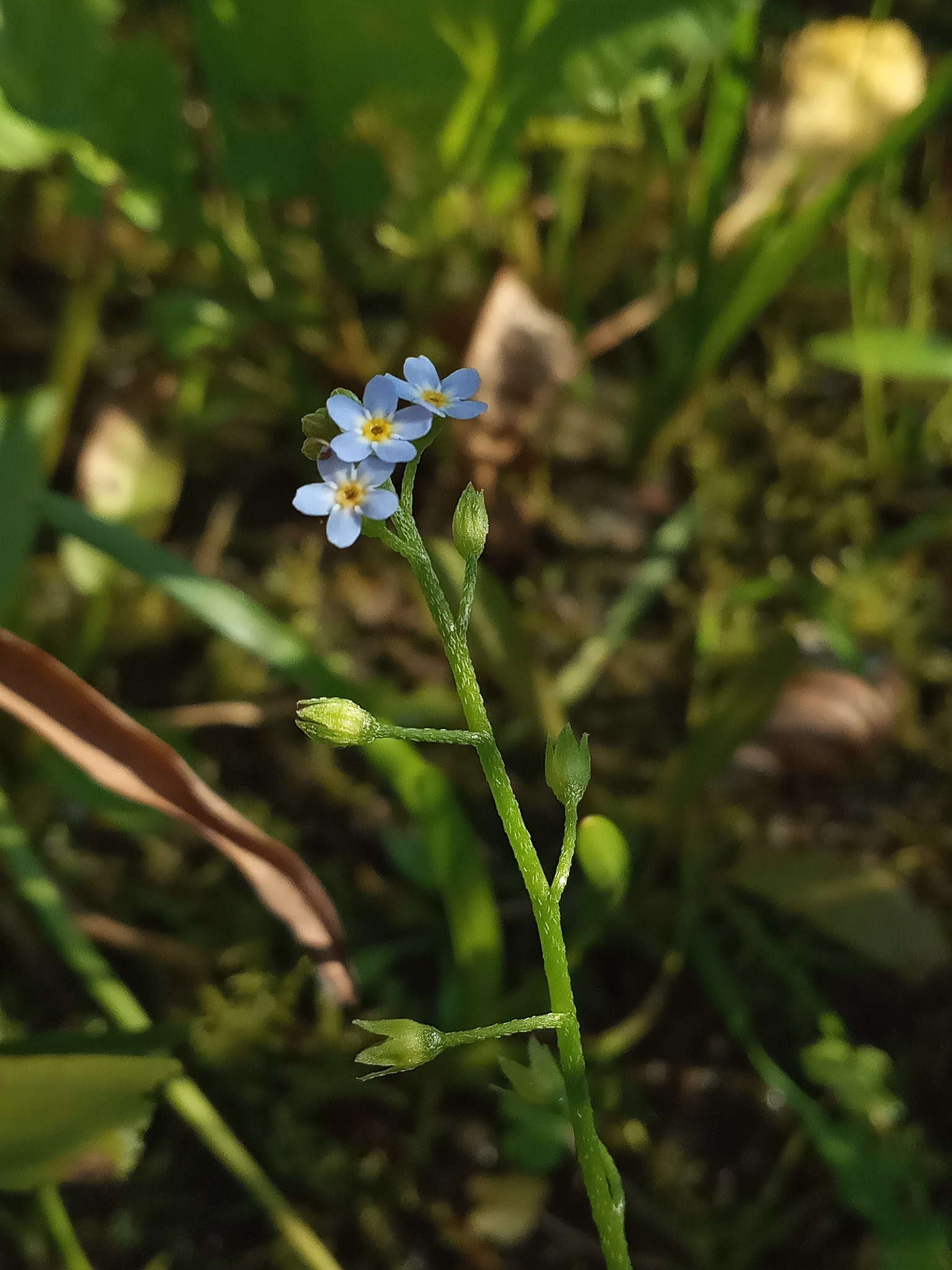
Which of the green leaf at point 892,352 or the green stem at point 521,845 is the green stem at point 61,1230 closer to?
the green stem at point 521,845

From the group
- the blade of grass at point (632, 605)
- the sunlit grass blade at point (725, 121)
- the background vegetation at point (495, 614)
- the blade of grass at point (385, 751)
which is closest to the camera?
the blade of grass at point (385, 751)

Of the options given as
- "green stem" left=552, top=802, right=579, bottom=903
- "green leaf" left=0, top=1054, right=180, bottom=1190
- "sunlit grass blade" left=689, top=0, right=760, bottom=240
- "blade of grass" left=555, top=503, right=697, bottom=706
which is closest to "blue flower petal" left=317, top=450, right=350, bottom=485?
"green stem" left=552, top=802, right=579, bottom=903

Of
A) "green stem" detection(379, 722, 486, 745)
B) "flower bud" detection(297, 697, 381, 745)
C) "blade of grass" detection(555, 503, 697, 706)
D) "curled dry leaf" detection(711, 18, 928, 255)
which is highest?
Answer: "curled dry leaf" detection(711, 18, 928, 255)

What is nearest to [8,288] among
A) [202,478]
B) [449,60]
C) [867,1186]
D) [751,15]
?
[202,478]

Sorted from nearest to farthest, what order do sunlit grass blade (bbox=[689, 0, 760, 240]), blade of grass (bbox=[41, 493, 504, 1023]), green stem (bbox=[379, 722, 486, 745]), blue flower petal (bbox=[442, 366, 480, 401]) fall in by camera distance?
green stem (bbox=[379, 722, 486, 745]) < blue flower petal (bbox=[442, 366, 480, 401]) < blade of grass (bbox=[41, 493, 504, 1023]) < sunlit grass blade (bbox=[689, 0, 760, 240])

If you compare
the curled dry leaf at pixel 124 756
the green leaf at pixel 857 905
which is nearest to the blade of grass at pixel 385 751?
the curled dry leaf at pixel 124 756

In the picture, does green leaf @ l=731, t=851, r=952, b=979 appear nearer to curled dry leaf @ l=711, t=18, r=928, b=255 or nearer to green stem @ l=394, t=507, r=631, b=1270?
green stem @ l=394, t=507, r=631, b=1270
